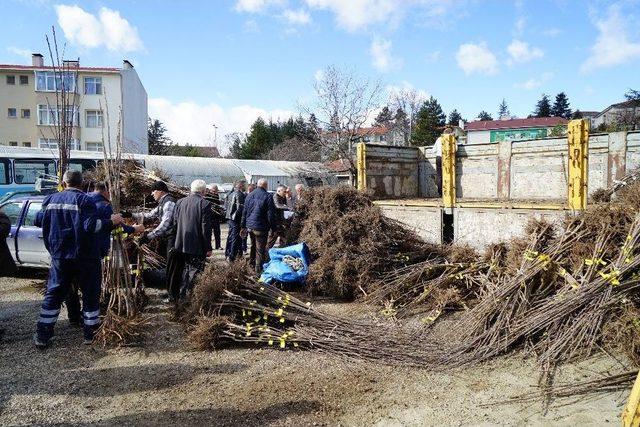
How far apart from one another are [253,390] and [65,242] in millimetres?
2686

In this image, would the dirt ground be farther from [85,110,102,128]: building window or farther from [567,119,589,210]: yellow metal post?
[85,110,102,128]: building window

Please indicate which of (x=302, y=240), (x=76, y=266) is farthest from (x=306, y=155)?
(x=76, y=266)

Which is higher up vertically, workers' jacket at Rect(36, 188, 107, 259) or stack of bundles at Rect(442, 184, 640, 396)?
workers' jacket at Rect(36, 188, 107, 259)

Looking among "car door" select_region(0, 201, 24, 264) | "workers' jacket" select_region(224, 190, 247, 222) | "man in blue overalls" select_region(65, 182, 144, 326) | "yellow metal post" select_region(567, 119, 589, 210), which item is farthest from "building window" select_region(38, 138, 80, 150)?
"yellow metal post" select_region(567, 119, 589, 210)

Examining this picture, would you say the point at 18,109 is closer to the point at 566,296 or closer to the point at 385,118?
the point at 385,118

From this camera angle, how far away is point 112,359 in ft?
16.6

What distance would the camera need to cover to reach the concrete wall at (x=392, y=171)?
10.5 m

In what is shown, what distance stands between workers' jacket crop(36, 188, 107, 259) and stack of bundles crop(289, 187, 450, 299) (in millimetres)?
3280

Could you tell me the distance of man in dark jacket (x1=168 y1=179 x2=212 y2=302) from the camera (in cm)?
652

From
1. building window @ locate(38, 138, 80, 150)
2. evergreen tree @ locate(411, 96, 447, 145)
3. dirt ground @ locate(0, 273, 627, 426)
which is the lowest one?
dirt ground @ locate(0, 273, 627, 426)

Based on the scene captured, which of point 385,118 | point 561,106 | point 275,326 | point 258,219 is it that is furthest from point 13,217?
point 561,106

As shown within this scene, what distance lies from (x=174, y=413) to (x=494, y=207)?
5.55m

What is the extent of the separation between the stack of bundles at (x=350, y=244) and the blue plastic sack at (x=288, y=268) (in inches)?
6.9

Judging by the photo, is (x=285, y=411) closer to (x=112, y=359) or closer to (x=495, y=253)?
(x=112, y=359)
